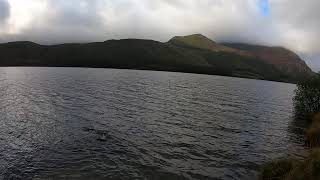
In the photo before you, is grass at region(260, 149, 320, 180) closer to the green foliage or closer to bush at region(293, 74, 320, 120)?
the green foliage

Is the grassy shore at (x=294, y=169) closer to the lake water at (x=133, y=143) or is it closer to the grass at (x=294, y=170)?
the grass at (x=294, y=170)

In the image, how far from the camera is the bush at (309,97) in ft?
236

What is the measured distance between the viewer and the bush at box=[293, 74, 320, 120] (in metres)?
71.9

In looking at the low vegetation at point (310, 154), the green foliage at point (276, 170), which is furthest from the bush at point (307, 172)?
the green foliage at point (276, 170)

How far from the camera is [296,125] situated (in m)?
62.0

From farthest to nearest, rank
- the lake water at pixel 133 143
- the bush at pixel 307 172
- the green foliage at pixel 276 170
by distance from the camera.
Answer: the lake water at pixel 133 143
the green foliage at pixel 276 170
the bush at pixel 307 172

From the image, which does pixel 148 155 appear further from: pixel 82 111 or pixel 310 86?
pixel 310 86

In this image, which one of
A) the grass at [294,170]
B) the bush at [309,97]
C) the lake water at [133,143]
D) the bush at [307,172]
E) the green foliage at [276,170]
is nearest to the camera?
the bush at [307,172]

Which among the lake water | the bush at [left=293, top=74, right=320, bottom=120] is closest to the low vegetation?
the bush at [left=293, top=74, right=320, bottom=120]

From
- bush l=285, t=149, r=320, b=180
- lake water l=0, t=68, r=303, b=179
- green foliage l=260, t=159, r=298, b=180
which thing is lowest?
lake water l=0, t=68, r=303, b=179

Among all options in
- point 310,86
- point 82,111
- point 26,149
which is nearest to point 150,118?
point 82,111

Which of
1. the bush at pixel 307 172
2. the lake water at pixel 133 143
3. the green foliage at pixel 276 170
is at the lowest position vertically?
the lake water at pixel 133 143

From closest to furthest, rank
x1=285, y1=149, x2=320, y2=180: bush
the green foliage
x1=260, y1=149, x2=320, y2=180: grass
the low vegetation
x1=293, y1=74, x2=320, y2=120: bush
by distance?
x1=285, y1=149, x2=320, y2=180: bush
x1=260, y1=149, x2=320, y2=180: grass
the low vegetation
the green foliage
x1=293, y1=74, x2=320, y2=120: bush

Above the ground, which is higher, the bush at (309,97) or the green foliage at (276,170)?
the bush at (309,97)
